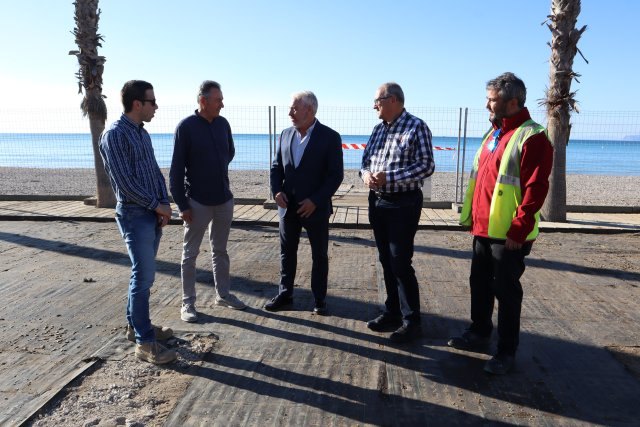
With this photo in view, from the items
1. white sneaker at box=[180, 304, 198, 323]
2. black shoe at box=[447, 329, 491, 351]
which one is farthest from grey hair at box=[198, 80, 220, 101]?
black shoe at box=[447, 329, 491, 351]

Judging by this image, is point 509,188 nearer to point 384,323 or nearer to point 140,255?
point 384,323

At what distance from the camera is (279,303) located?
15.6 feet

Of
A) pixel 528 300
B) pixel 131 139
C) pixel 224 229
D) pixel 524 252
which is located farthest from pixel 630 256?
pixel 131 139

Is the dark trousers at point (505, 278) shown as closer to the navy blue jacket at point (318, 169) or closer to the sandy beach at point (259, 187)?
the navy blue jacket at point (318, 169)


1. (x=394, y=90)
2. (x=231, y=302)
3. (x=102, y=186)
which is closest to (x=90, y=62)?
(x=102, y=186)

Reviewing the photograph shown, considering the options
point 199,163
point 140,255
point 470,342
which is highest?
point 199,163

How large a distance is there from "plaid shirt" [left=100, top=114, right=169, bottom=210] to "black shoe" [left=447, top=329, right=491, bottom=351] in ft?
8.02

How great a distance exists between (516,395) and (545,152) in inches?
60.3

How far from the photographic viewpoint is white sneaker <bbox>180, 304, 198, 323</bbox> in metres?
4.41

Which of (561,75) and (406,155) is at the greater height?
(561,75)

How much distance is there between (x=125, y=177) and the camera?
3420mm

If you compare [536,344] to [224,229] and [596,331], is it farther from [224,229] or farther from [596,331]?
[224,229]

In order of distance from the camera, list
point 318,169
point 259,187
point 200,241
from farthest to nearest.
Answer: point 259,187, point 200,241, point 318,169

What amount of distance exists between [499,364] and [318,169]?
6.94 feet
